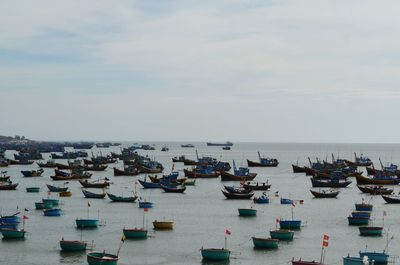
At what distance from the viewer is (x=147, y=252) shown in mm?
50188

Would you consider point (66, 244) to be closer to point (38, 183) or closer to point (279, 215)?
point (279, 215)

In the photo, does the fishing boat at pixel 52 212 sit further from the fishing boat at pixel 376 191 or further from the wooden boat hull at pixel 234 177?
the wooden boat hull at pixel 234 177

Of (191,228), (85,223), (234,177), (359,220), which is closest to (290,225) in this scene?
(359,220)

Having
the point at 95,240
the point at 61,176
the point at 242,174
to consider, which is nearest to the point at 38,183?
the point at 61,176

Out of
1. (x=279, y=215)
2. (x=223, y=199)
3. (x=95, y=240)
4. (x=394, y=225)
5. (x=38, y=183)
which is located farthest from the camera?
(x=38, y=183)

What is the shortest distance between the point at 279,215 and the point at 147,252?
26068 millimetres

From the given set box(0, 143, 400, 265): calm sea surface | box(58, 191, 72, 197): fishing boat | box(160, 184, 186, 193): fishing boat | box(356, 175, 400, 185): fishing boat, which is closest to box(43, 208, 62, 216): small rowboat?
box(0, 143, 400, 265): calm sea surface

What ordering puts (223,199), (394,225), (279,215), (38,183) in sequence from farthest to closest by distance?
(38,183) < (223,199) < (279,215) < (394,225)

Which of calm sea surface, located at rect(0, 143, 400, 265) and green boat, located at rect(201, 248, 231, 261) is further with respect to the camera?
calm sea surface, located at rect(0, 143, 400, 265)

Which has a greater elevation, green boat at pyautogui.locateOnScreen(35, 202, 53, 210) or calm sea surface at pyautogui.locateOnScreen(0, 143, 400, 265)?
green boat at pyautogui.locateOnScreen(35, 202, 53, 210)

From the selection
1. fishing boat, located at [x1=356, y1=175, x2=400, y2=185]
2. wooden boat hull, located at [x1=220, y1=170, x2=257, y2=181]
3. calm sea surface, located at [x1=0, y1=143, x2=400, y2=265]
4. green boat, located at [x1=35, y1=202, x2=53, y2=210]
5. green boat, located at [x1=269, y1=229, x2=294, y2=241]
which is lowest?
calm sea surface, located at [x1=0, y1=143, x2=400, y2=265]

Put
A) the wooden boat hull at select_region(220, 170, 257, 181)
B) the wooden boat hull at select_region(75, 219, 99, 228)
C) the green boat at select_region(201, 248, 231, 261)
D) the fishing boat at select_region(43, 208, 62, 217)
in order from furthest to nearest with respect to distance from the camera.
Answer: the wooden boat hull at select_region(220, 170, 257, 181)
the fishing boat at select_region(43, 208, 62, 217)
the wooden boat hull at select_region(75, 219, 99, 228)
the green boat at select_region(201, 248, 231, 261)

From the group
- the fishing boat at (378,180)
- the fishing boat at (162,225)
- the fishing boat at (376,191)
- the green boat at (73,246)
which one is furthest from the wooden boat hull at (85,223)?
the fishing boat at (378,180)

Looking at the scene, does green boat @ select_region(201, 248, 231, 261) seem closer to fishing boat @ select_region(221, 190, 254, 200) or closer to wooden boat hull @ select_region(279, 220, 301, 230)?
wooden boat hull @ select_region(279, 220, 301, 230)
